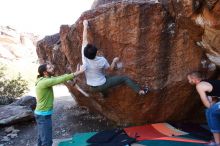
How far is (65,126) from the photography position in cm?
953

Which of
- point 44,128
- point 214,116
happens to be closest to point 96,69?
point 44,128

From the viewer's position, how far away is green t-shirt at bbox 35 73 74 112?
6391mm

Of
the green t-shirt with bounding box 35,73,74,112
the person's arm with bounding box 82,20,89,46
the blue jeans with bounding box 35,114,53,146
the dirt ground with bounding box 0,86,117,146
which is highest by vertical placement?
the person's arm with bounding box 82,20,89,46

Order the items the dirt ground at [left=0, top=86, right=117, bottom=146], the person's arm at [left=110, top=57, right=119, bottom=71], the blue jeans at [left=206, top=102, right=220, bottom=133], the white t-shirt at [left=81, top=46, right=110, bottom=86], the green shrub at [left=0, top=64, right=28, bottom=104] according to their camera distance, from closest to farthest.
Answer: the blue jeans at [left=206, top=102, right=220, bottom=133] → the white t-shirt at [left=81, top=46, right=110, bottom=86] → the person's arm at [left=110, top=57, right=119, bottom=71] → the dirt ground at [left=0, top=86, right=117, bottom=146] → the green shrub at [left=0, top=64, right=28, bottom=104]

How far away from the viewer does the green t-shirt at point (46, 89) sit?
21.0ft

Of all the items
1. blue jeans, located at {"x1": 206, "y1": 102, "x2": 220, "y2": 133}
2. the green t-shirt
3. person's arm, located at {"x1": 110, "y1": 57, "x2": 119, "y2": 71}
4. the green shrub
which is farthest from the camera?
the green shrub

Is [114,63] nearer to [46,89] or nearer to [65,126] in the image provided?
[46,89]

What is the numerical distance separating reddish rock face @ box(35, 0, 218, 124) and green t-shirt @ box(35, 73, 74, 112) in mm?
1802

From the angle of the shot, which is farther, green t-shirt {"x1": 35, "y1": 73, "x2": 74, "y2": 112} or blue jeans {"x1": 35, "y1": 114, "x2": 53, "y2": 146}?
blue jeans {"x1": 35, "y1": 114, "x2": 53, "y2": 146}

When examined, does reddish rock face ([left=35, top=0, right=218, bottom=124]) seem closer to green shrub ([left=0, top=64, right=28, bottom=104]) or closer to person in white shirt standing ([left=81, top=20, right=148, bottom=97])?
person in white shirt standing ([left=81, top=20, right=148, bottom=97])

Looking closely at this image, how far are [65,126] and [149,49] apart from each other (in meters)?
3.69

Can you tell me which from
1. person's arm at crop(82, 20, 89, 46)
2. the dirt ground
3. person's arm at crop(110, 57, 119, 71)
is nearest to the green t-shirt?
person's arm at crop(82, 20, 89, 46)

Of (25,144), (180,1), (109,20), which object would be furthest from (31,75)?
(180,1)

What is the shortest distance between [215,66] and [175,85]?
41.5 inches
